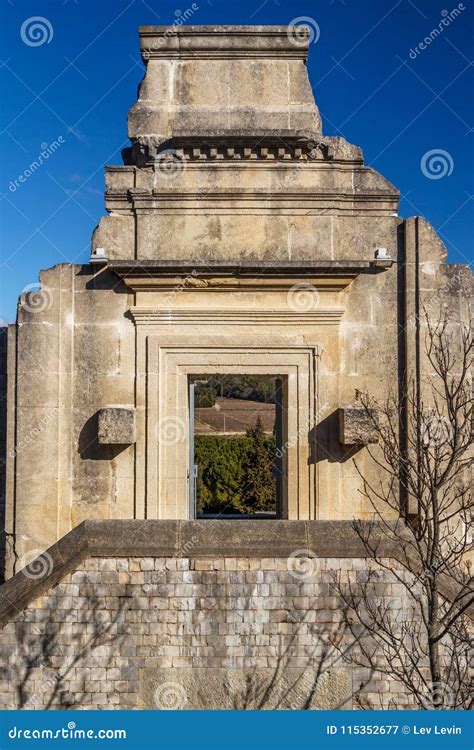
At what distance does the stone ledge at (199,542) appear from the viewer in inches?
229

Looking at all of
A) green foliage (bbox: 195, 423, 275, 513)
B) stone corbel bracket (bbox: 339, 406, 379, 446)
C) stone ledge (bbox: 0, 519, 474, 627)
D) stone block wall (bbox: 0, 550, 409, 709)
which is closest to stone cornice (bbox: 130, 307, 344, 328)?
stone corbel bracket (bbox: 339, 406, 379, 446)

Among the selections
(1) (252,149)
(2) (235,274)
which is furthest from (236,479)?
(1) (252,149)

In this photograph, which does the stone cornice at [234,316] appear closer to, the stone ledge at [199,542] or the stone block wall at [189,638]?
the stone ledge at [199,542]

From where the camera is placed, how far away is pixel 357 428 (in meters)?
7.45

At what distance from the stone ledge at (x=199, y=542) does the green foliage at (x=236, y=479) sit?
1293 cm

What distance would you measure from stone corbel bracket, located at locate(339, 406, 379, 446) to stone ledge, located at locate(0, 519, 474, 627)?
1715 millimetres

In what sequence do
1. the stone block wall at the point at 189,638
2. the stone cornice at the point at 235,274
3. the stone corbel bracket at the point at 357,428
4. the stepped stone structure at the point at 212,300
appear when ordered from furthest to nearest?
1. the stepped stone structure at the point at 212,300
2. the stone cornice at the point at 235,274
3. the stone corbel bracket at the point at 357,428
4. the stone block wall at the point at 189,638

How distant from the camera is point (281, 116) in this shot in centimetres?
799

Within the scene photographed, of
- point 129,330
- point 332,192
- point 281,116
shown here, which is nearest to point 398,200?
point 332,192

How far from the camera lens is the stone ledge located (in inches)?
229

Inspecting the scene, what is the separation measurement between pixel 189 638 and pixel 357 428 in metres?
3.01

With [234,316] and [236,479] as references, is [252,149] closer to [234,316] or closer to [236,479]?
[234,316]

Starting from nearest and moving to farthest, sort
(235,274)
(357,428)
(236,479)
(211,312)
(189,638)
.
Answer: (189,638) < (357,428) < (235,274) < (211,312) < (236,479)

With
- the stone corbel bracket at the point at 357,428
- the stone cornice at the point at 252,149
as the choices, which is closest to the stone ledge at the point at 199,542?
the stone corbel bracket at the point at 357,428
